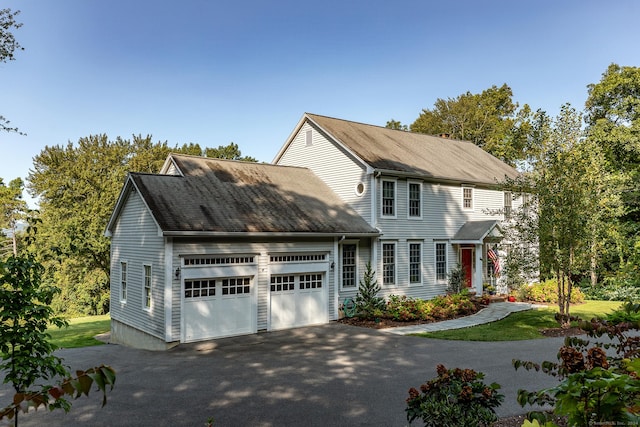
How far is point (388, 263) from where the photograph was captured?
775 inches

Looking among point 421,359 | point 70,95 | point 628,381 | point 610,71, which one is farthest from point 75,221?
point 610,71

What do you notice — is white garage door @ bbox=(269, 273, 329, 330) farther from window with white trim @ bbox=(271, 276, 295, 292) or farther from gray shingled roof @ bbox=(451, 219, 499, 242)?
gray shingled roof @ bbox=(451, 219, 499, 242)

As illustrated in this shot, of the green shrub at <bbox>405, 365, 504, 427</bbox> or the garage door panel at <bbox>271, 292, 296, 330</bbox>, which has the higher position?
the green shrub at <bbox>405, 365, 504, 427</bbox>

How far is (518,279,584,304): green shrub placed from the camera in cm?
2222

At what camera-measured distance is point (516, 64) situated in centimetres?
2006

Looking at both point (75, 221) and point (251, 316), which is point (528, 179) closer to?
point (251, 316)

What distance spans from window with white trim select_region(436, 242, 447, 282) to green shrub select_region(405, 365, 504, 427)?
16.5 metres

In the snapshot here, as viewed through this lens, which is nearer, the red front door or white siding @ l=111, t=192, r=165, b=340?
white siding @ l=111, t=192, r=165, b=340

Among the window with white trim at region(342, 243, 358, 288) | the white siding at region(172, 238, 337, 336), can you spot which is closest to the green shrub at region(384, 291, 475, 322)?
the window with white trim at region(342, 243, 358, 288)

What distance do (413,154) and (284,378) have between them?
1543cm

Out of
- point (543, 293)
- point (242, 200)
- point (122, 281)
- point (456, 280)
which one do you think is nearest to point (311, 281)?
point (242, 200)

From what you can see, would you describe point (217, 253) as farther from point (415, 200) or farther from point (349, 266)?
point (415, 200)

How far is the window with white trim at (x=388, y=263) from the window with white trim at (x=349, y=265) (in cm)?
160

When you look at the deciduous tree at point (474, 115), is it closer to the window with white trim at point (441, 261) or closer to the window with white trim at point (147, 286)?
the window with white trim at point (441, 261)
